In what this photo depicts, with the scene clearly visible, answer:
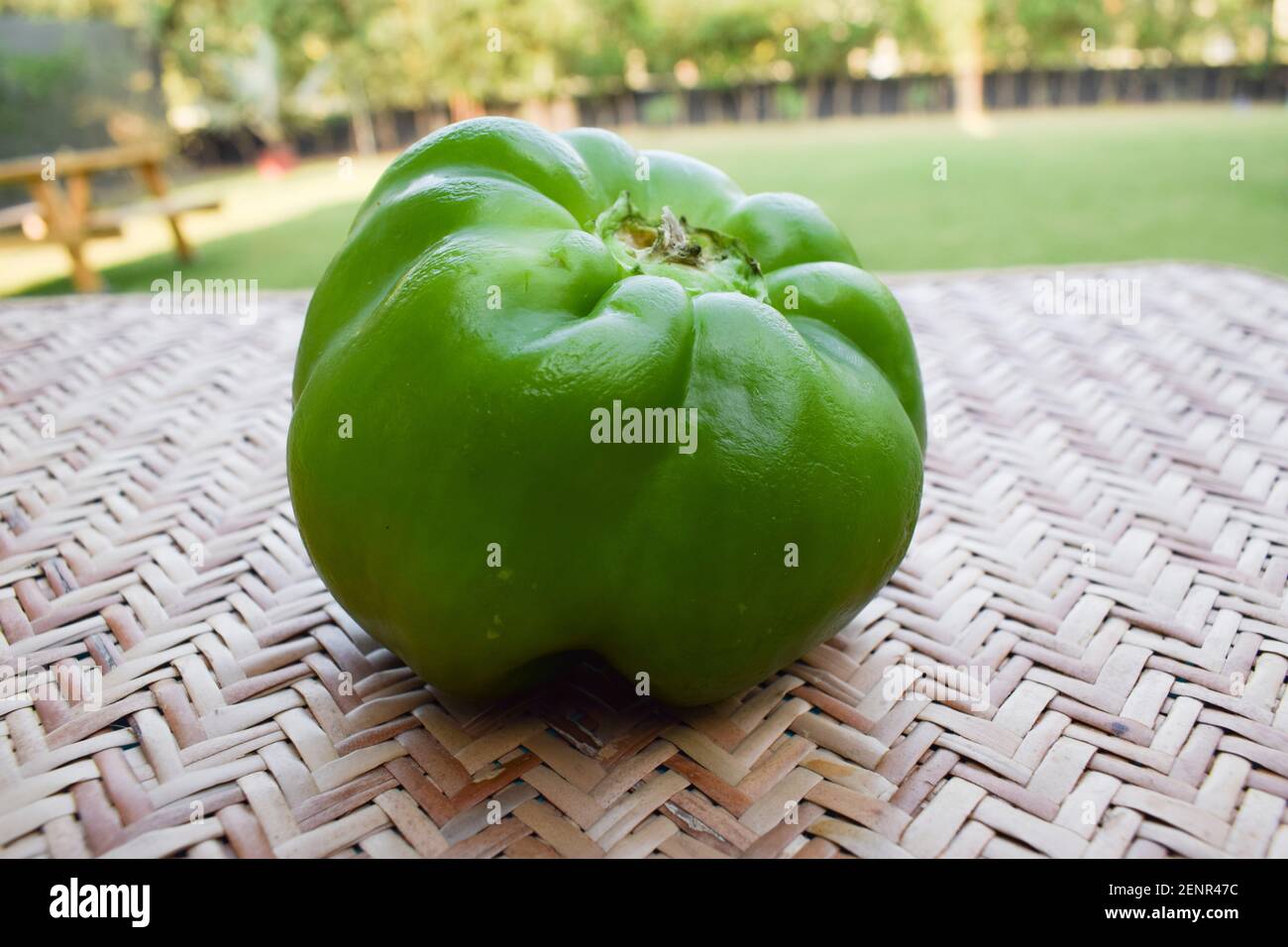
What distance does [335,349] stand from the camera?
1196 mm

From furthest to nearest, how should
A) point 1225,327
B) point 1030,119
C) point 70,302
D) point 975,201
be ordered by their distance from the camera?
point 1030,119 → point 975,201 → point 70,302 → point 1225,327

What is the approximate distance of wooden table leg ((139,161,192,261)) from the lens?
23.7ft

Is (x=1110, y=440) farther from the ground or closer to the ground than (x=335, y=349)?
closer to the ground

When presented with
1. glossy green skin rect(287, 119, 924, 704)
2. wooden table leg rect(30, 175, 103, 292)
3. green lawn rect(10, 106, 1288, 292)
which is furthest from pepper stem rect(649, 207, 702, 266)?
wooden table leg rect(30, 175, 103, 292)

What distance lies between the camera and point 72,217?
20.6 ft

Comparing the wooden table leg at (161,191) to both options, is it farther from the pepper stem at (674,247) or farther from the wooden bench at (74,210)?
the pepper stem at (674,247)

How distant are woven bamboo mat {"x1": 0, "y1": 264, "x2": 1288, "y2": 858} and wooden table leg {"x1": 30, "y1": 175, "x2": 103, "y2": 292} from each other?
16.1ft

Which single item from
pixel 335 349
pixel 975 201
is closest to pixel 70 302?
pixel 335 349

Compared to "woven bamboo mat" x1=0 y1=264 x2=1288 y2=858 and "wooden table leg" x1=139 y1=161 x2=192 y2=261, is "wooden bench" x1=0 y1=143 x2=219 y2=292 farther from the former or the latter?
"woven bamboo mat" x1=0 y1=264 x2=1288 y2=858

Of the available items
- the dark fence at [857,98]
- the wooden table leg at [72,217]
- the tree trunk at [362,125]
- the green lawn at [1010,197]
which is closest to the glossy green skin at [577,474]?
A: the green lawn at [1010,197]

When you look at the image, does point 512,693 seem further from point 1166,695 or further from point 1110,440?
point 1110,440

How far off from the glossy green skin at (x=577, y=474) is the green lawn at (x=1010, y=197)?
5325mm

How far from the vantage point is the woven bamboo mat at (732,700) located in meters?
1.08
